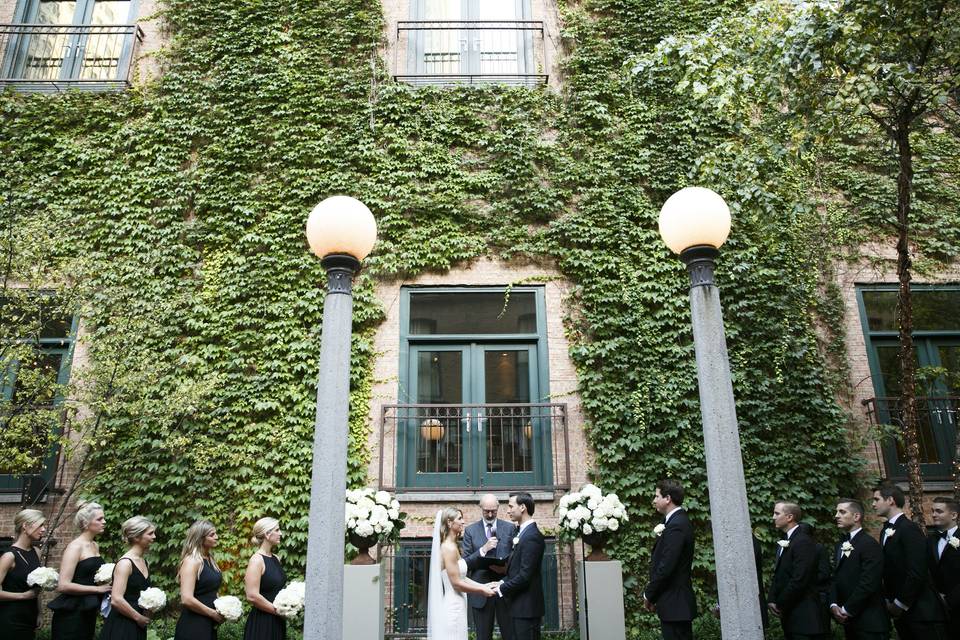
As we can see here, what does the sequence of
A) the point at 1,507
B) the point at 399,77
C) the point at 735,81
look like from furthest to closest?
1. the point at 399,77
2. the point at 1,507
3. the point at 735,81

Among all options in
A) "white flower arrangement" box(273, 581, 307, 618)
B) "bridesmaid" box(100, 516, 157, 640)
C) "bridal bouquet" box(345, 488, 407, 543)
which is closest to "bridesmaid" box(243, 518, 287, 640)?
"white flower arrangement" box(273, 581, 307, 618)

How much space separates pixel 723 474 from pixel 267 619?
445 centimetres

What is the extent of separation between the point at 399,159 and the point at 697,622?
8.38 m

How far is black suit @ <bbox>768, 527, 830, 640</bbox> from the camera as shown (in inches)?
262

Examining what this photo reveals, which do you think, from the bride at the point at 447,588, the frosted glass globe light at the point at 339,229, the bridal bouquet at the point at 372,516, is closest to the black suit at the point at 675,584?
the bride at the point at 447,588

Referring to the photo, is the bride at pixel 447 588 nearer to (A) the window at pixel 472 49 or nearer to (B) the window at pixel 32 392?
(B) the window at pixel 32 392

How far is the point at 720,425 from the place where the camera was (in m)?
4.71

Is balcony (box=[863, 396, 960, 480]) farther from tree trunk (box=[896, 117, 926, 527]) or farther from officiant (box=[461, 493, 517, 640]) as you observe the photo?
officiant (box=[461, 493, 517, 640])

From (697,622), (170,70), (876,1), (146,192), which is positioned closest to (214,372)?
(146,192)

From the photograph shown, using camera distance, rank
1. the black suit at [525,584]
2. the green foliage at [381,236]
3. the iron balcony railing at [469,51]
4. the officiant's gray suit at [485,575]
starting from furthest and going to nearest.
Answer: the iron balcony railing at [469,51]
the green foliage at [381,236]
the officiant's gray suit at [485,575]
the black suit at [525,584]

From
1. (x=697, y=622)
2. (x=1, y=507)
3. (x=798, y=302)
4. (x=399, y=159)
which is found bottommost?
(x=697, y=622)

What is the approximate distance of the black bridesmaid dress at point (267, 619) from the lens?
6500 millimetres

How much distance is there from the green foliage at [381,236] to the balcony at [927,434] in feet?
1.88

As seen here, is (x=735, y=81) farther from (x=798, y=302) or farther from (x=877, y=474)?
(x=877, y=474)
